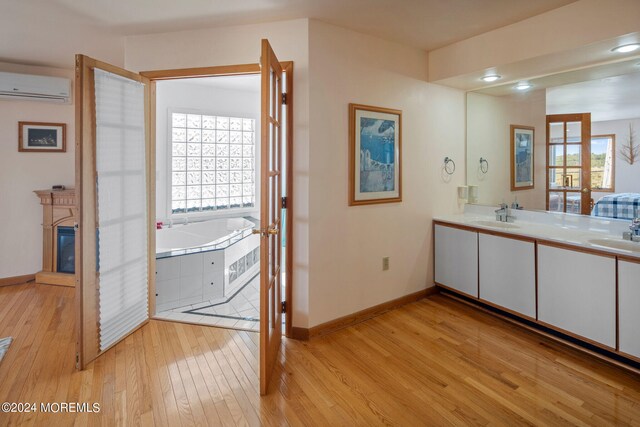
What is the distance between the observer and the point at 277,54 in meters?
2.62

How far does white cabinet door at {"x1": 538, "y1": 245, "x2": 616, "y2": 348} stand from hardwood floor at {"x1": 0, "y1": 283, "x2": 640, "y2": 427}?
8.7 inches

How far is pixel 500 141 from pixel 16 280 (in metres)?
5.60

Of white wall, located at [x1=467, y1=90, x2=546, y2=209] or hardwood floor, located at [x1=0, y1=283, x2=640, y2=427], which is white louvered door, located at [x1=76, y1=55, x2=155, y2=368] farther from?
white wall, located at [x1=467, y1=90, x2=546, y2=209]

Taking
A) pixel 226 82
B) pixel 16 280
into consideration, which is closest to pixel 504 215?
pixel 226 82

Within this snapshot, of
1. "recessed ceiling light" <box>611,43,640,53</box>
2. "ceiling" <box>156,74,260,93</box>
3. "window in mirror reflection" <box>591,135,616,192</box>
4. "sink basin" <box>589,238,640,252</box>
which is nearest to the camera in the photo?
"sink basin" <box>589,238,640,252</box>

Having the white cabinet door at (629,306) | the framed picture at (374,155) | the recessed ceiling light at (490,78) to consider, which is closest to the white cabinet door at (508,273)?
the white cabinet door at (629,306)

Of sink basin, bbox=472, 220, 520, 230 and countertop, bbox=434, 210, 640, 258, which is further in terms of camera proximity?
sink basin, bbox=472, 220, 520, 230

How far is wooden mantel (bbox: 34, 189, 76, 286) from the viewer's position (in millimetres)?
3947

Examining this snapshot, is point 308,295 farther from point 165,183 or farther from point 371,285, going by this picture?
point 165,183

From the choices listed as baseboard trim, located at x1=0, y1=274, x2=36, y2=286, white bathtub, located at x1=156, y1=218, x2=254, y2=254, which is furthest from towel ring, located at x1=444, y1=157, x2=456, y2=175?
baseboard trim, located at x1=0, y1=274, x2=36, y2=286

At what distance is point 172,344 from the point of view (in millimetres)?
2578

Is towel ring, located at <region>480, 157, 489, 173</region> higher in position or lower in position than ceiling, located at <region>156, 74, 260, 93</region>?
lower

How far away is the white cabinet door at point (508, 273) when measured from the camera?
8.80ft

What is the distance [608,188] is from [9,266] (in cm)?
604
